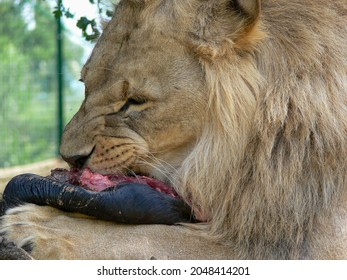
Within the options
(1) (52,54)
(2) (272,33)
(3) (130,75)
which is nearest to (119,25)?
(3) (130,75)

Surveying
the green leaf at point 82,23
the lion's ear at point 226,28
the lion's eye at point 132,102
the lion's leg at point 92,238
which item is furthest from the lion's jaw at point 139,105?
the green leaf at point 82,23

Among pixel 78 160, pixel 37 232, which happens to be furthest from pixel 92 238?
pixel 78 160

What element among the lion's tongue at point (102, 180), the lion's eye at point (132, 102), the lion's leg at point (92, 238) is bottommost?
the lion's leg at point (92, 238)

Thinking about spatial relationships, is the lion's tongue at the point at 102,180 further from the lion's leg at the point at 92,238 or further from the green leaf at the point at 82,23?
the green leaf at the point at 82,23

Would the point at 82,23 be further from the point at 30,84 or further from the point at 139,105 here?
the point at 30,84

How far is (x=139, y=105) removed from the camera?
13.9 ft

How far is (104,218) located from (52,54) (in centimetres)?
839

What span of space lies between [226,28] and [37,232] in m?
1.32

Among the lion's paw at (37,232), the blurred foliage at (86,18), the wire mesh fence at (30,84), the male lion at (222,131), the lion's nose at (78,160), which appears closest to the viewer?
the lion's paw at (37,232)

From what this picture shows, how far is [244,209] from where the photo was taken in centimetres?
403

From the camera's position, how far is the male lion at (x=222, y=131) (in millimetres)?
3932

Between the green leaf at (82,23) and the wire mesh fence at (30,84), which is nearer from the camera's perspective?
the green leaf at (82,23)

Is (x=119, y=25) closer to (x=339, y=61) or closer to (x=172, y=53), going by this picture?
(x=172, y=53)

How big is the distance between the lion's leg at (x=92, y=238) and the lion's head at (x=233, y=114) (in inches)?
6.9
